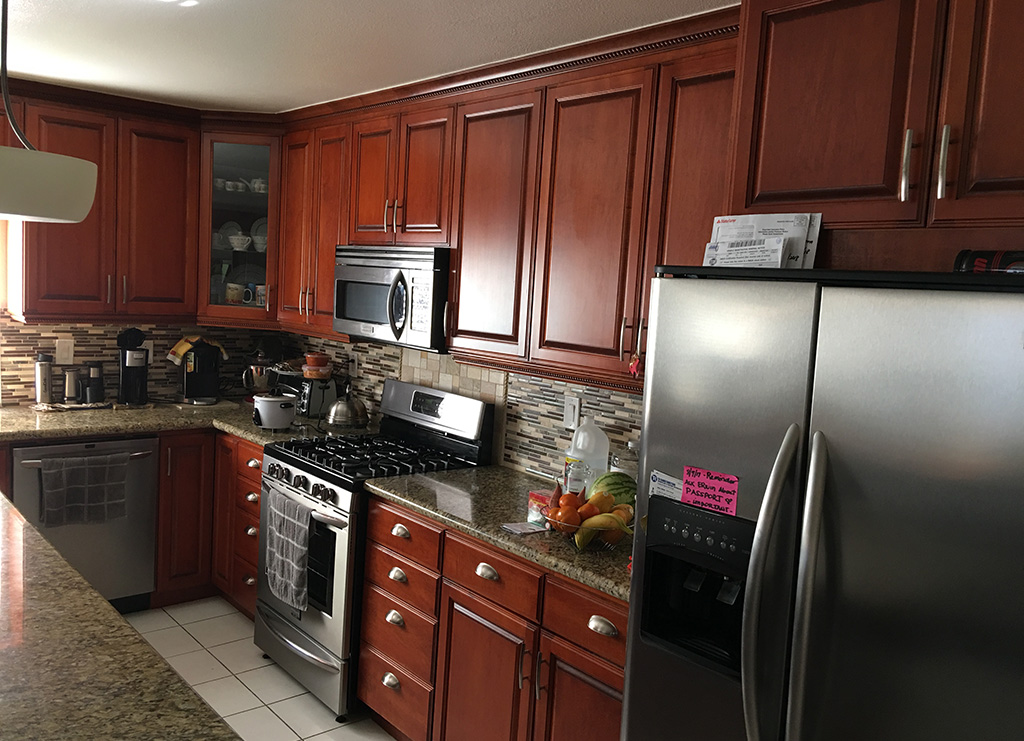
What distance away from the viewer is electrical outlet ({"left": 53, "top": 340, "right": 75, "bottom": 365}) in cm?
408

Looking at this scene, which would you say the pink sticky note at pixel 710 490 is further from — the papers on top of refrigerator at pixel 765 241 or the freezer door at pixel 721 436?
the papers on top of refrigerator at pixel 765 241

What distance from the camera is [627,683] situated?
183 cm

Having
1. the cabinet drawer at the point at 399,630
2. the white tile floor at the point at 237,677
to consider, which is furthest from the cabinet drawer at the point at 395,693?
the white tile floor at the point at 237,677

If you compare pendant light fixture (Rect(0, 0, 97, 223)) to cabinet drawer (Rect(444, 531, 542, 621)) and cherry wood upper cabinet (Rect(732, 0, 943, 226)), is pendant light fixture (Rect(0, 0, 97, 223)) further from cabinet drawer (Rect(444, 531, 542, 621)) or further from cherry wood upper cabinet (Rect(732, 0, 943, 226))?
cabinet drawer (Rect(444, 531, 542, 621))

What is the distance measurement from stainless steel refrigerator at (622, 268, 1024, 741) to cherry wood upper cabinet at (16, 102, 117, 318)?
124 inches

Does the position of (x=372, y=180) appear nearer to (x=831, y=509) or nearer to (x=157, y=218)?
(x=157, y=218)

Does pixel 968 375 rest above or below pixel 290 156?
below

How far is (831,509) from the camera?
1.43 metres

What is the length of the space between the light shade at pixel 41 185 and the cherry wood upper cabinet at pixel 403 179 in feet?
6.29

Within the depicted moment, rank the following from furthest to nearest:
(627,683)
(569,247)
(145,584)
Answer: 1. (145,584)
2. (569,247)
3. (627,683)

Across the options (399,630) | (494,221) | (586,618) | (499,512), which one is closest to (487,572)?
(499,512)

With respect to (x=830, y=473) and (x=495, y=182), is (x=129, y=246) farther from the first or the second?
(x=830, y=473)

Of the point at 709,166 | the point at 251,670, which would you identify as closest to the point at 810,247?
the point at 709,166

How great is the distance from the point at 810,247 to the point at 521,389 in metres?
1.70
